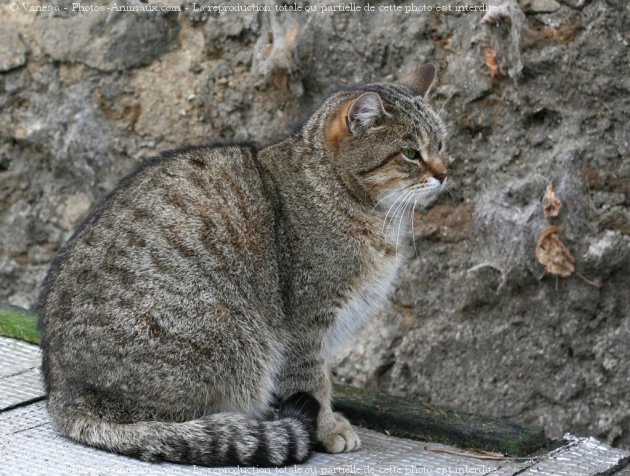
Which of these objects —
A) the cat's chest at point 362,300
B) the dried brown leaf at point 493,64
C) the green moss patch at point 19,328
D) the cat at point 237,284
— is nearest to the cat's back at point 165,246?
the cat at point 237,284

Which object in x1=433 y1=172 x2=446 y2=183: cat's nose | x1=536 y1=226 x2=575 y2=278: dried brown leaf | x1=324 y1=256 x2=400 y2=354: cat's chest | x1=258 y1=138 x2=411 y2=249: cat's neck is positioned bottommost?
x1=324 y1=256 x2=400 y2=354: cat's chest

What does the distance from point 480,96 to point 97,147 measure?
1972 millimetres

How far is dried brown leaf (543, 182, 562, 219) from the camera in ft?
13.8

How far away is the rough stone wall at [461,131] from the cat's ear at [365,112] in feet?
2.21

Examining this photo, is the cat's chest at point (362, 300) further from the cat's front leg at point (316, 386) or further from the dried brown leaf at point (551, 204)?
the dried brown leaf at point (551, 204)

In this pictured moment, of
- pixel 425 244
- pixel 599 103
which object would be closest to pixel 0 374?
pixel 425 244

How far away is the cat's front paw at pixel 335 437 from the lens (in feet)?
11.4

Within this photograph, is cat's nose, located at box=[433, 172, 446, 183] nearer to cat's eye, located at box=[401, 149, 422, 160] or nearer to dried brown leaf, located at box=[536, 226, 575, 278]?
cat's eye, located at box=[401, 149, 422, 160]

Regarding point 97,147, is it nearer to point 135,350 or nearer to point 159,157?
point 159,157

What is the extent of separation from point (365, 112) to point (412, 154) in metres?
0.23

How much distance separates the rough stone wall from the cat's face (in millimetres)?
576

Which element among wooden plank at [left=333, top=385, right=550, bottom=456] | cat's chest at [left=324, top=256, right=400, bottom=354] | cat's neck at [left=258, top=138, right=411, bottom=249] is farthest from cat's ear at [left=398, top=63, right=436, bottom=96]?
wooden plank at [left=333, top=385, right=550, bottom=456]

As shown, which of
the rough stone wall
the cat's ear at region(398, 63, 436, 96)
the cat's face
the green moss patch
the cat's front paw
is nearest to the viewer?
the cat's front paw

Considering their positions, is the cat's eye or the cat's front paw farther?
the cat's eye
